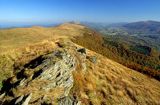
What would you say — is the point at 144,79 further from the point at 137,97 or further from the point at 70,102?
the point at 70,102

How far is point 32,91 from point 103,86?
80.9ft

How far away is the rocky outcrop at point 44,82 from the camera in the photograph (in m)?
58.3

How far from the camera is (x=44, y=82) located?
64625 millimetres

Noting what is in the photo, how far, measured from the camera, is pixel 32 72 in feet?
222

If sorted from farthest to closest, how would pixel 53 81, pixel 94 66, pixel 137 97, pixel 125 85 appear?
1. pixel 94 66
2. pixel 125 85
3. pixel 137 97
4. pixel 53 81

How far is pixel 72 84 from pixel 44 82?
926cm

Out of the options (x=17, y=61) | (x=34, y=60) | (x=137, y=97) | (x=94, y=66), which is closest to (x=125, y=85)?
(x=137, y=97)

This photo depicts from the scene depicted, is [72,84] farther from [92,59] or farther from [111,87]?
[92,59]

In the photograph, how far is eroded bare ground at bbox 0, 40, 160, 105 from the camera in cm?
5997

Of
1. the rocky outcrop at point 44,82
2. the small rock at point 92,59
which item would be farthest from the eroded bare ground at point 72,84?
the small rock at point 92,59

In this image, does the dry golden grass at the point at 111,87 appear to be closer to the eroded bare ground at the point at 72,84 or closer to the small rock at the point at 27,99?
the eroded bare ground at the point at 72,84

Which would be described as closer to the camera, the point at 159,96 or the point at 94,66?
the point at 159,96

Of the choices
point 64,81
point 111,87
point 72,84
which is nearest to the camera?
point 64,81

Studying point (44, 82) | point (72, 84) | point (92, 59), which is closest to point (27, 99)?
point (44, 82)
